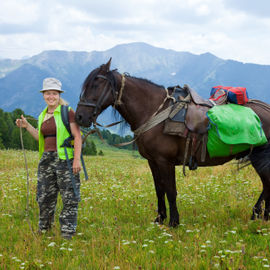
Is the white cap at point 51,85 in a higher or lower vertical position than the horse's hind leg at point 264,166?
higher

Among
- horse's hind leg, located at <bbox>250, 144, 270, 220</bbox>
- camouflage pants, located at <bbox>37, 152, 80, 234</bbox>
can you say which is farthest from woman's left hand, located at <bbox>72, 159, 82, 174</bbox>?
horse's hind leg, located at <bbox>250, 144, 270, 220</bbox>

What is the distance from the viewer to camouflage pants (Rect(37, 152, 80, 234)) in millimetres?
5195

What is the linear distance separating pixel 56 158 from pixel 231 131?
3.28 m

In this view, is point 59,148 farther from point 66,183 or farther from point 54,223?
point 54,223

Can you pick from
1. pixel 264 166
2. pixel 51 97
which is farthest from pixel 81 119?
pixel 264 166

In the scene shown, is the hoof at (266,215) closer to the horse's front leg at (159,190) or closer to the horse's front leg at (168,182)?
the horse's front leg at (168,182)

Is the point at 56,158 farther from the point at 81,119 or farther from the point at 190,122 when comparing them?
the point at 190,122

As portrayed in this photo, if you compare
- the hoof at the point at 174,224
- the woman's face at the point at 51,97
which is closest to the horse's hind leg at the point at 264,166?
the hoof at the point at 174,224

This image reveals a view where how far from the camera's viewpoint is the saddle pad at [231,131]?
18.0ft

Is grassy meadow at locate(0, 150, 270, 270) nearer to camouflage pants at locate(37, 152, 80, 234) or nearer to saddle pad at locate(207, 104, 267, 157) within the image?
camouflage pants at locate(37, 152, 80, 234)

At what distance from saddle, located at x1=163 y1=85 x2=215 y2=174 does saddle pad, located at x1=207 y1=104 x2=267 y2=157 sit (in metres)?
0.15

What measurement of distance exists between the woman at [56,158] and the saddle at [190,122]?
70.5 inches

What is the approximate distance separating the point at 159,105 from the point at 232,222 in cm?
287

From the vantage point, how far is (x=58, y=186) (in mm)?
5379
